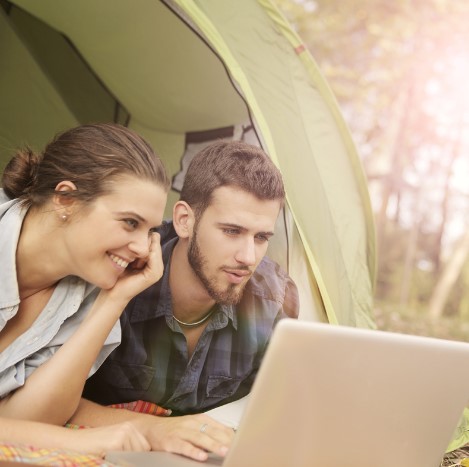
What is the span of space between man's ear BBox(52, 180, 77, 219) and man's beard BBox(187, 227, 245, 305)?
0.26 m

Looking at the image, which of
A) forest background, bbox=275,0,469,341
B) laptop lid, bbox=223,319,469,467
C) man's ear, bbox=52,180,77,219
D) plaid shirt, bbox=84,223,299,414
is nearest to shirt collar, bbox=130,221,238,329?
plaid shirt, bbox=84,223,299,414

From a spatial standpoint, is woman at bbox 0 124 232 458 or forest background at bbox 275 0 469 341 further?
forest background at bbox 275 0 469 341

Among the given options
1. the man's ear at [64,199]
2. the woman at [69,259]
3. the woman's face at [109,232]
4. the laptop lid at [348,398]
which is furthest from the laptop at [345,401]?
the man's ear at [64,199]

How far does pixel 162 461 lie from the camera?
117 centimetres

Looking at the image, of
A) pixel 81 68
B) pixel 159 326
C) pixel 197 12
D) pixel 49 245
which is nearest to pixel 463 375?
pixel 159 326

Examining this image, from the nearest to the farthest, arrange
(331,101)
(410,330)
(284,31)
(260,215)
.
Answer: (260,215) < (284,31) < (331,101) < (410,330)

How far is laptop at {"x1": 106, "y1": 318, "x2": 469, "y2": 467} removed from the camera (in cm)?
101

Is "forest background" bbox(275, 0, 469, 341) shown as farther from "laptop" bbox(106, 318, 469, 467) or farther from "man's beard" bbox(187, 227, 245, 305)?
"laptop" bbox(106, 318, 469, 467)

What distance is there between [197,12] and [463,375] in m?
0.96

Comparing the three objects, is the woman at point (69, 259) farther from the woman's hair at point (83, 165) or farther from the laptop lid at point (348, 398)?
the laptop lid at point (348, 398)

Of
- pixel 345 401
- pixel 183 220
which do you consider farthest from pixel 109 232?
pixel 345 401

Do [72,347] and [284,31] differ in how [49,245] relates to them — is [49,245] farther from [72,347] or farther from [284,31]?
[284,31]

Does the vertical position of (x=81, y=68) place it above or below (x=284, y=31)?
below

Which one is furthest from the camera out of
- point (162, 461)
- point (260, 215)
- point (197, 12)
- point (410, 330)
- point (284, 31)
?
point (410, 330)
